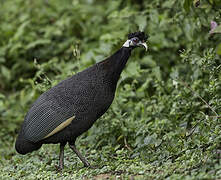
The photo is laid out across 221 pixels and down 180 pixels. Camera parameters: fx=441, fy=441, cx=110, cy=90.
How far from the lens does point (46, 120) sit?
470 cm

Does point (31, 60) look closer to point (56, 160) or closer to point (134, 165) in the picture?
point (56, 160)

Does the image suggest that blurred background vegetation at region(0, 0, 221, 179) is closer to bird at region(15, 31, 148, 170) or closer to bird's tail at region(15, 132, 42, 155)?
bird's tail at region(15, 132, 42, 155)

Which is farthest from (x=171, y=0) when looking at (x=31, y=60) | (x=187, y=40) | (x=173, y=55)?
(x=31, y=60)

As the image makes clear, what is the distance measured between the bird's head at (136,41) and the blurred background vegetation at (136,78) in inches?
20.8

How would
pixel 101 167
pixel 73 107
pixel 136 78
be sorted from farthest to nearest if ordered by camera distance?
1. pixel 136 78
2. pixel 101 167
3. pixel 73 107

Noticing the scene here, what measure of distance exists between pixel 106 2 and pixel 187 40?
3.28m

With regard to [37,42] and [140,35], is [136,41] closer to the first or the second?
[140,35]

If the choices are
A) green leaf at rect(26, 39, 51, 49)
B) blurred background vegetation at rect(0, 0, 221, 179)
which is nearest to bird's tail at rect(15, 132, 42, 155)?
blurred background vegetation at rect(0, 0, 221, 179)

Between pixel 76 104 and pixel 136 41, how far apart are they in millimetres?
954

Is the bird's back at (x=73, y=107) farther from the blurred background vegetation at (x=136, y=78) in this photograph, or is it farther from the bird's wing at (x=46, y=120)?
the blurred background vegetation at (x=136, y=78)

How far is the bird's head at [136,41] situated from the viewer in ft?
15.8

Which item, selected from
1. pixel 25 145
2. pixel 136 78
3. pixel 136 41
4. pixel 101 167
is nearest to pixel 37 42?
pixel 136 78

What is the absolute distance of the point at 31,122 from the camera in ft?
15.8

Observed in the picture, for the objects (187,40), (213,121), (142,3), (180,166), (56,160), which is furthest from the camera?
(142,3)
